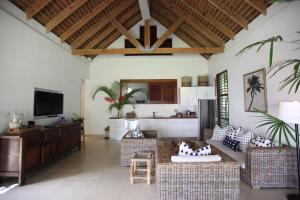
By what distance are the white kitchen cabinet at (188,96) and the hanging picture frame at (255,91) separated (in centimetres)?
Answer: 290

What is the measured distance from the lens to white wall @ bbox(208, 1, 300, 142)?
3.42 meters

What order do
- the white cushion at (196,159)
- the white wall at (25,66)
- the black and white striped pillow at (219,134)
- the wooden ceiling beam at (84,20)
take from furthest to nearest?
the wooden ceiling beam at (84,20) → the black and white striped pillow at (219,134) → the white wall at (25,66) → the white cushion at (196,159)

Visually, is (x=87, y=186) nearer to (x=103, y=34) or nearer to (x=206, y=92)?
(x=103, y=34)

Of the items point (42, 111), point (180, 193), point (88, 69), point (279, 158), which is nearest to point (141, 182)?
point (180, 193)

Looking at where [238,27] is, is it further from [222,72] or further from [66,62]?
[66,62]

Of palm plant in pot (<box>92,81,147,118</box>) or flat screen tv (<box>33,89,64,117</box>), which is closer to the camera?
flat screen tv (<box>33,89,64,117</box>)

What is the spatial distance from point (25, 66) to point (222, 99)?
18.8ft

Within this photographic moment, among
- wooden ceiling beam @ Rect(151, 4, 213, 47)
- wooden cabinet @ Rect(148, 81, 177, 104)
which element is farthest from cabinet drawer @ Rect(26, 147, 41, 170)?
wooden ceiling beam @ Rect(151, 4, 213, 47)

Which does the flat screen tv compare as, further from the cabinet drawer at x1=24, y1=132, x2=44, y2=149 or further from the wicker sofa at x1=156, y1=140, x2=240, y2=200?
the wicker sofa at x1=156, y1=140, x2=240, y2=200

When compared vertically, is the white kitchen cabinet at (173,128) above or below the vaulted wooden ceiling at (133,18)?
below

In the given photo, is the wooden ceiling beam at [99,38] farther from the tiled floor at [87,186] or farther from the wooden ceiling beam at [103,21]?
the tiled floor at [87,186]

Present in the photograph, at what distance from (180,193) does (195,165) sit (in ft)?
1.22

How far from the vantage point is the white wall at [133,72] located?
8430mm

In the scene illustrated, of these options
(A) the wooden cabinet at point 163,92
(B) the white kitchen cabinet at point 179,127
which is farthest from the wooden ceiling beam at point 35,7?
(B) the white kitchen cabinet at point 179,127
